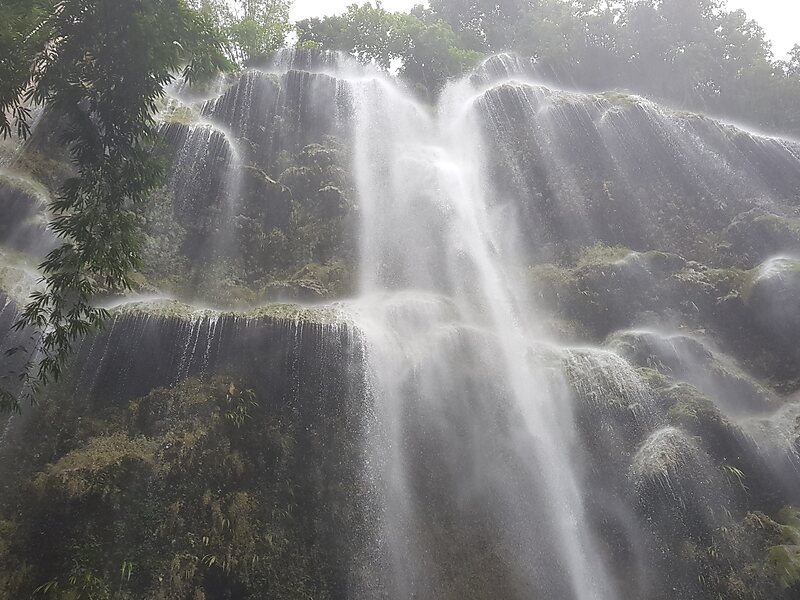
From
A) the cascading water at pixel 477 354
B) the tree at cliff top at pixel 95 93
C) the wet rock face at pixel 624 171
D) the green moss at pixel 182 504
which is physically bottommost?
the green moss at pixel 182 504

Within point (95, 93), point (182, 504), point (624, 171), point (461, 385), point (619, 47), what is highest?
point (95, 93)

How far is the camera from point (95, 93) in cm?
689

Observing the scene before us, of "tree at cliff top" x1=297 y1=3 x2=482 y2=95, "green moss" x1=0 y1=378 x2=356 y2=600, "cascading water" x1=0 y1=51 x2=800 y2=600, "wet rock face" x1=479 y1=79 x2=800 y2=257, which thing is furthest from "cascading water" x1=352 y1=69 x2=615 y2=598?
"tree at cliff top" x1=297 y1=3 x2=482 y2=95

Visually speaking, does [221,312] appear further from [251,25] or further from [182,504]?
[251,25]

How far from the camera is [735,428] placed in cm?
1173

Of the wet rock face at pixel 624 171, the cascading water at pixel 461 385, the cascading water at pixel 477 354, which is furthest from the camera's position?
the wet rock face at pixel 624 171

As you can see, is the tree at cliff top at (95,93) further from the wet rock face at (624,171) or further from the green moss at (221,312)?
the wet rock face at (624,171)

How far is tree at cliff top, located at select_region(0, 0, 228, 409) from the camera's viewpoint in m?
6.54

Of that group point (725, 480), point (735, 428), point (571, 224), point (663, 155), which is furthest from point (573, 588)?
point (663, 155)

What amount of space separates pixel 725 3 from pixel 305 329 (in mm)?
28729

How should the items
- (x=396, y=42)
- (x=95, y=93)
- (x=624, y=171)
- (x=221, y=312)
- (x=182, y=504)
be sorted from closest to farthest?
(x=95, y=93)
(x=182, y=504)
(x=221, y=312)
(x=624, y=171)
(x=396, y=42)

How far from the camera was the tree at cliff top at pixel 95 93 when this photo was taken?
654 cm

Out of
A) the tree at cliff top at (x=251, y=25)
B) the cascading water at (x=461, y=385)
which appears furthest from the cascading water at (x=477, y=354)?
the tree at cliff top at (x=251, y=25)

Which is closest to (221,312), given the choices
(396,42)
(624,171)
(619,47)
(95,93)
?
(95,93)
